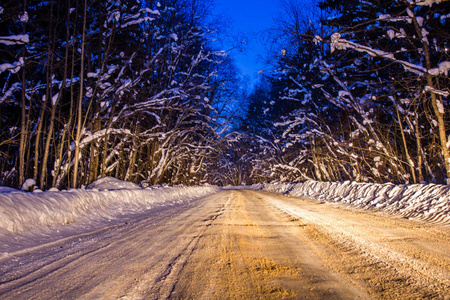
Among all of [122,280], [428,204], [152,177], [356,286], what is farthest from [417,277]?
[152,177]

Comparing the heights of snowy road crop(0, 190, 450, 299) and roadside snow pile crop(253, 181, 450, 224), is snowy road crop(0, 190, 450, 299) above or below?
below

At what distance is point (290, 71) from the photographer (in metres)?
19.1

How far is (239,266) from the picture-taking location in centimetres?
272

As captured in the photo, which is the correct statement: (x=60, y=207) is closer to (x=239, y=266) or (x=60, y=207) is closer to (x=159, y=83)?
(x=239, y=266)

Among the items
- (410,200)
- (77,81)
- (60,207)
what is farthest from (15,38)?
(410,200)

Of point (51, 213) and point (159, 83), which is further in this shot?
point (159, 83)

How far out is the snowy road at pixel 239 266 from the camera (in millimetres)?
2137

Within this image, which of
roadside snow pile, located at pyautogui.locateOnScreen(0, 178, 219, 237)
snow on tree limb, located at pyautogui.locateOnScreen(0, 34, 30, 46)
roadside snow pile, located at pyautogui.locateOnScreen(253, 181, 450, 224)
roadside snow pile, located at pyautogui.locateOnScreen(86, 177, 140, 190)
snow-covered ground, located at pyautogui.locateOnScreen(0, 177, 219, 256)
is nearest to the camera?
snow-covered ground, located at pyautogui.locateOnScreen(0, 177, 219, 256)

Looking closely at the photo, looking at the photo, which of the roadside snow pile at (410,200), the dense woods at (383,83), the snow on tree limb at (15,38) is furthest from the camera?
the dense woods at (383,83)

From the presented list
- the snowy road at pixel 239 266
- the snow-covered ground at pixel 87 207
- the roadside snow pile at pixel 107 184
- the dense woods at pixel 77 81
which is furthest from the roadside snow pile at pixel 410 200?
the roadside snow pile at pixel 107 184

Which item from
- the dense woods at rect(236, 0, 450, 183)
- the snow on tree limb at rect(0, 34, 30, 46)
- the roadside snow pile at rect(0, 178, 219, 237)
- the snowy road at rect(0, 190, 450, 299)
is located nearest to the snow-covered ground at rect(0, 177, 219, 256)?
the roadside snow pile at rect(0, 178, 219, 237)

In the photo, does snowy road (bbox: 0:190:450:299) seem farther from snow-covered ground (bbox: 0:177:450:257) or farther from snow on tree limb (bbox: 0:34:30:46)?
snow on tree limb (bbox: 0:34:30:46)

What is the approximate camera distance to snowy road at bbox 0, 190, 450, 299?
214cm

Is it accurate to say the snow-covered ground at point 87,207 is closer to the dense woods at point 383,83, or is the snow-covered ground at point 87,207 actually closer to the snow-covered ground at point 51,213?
the snow-covered ground at point 51,213
